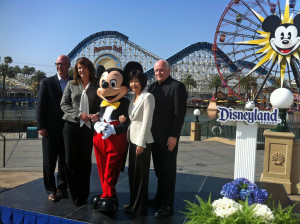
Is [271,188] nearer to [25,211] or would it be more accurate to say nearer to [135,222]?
[135,222]

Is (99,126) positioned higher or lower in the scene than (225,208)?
higher

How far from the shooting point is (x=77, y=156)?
10.7ft

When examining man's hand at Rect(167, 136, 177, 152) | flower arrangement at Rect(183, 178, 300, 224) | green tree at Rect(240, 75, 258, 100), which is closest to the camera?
flower arrangement at Rect(183, 178, 300, 224)

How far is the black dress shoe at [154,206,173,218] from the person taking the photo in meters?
2.98

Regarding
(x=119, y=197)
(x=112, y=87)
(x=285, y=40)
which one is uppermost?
(x=285, y=40)

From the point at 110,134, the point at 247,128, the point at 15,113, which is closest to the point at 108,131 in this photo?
the point at 110,134

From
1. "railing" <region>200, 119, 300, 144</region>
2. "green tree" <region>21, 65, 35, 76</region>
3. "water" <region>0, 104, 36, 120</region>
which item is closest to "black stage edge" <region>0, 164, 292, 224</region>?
"railing" <region>200, 119, 300, 144</region>

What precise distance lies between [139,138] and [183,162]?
193 inches

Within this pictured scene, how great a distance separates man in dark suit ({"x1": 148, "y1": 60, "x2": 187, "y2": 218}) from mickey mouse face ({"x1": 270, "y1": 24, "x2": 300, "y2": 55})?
1291 cm

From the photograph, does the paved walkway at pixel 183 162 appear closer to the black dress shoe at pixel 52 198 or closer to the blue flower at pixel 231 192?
the black dress shoe at pixel 52 198

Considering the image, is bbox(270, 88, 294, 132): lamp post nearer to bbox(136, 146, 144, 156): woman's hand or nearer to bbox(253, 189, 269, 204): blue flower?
bbox(253, 189, 269, 204): blue flower

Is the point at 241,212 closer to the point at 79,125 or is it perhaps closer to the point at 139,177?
the point at 139,177

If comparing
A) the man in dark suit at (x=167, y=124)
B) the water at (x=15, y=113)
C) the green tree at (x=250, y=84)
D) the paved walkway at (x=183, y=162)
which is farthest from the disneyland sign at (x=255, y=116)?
the green tree at (x=250, y=84)

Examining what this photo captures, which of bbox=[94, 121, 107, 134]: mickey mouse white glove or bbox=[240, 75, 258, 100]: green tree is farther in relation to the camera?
bbox=[240, 75, 258, 100]: green tree
